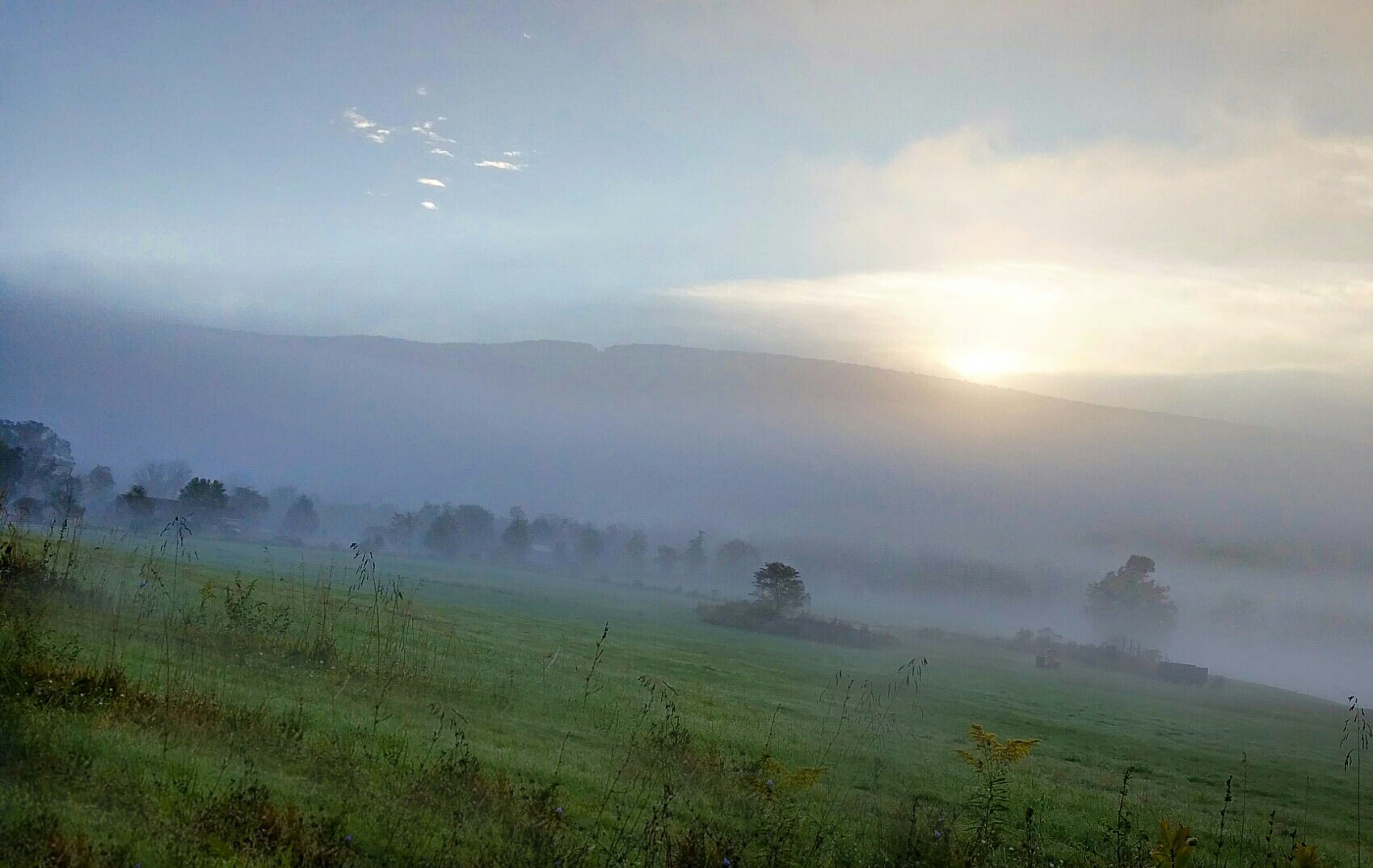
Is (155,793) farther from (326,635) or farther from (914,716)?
(914,716)

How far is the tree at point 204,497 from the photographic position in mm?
103688

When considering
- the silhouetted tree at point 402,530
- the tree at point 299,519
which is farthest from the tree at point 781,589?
the tree at point 299,519

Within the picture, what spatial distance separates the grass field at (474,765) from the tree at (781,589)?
4927 centimetres

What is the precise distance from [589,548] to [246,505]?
65118mm

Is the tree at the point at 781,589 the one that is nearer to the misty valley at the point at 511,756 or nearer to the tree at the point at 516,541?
the misty valley at the point at 511,756

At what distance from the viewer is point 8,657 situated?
11727 millimetres

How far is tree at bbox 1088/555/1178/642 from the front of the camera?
450ft

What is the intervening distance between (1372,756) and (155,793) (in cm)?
4414

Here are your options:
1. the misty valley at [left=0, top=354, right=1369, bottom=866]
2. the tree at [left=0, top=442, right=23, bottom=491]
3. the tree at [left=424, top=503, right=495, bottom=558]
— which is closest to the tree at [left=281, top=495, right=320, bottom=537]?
the tree at [left=424, top=503, right=495, bottom=558]

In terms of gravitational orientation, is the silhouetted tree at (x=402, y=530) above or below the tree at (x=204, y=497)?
Result: below

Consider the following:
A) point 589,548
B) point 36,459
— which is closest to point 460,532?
point 589,548

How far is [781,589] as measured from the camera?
80875 millimetres

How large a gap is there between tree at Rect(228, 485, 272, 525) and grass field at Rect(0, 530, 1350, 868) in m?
114

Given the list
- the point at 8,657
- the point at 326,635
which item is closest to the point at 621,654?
the point at 326,635
